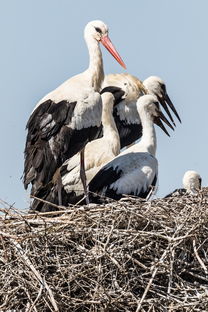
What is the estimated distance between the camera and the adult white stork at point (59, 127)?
1127 cm

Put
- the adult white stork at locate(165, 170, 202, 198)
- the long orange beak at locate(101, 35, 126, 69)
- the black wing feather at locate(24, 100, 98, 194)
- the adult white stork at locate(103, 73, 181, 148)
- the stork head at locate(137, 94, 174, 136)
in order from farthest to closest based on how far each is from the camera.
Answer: the adult white stork at locate(103, 73, 181, 148), the long orange beak at locate(101, 35, 126, 69), the stork head at locate(137, 94, 174, 136), the adult white stork at locate(165, 170, 202, 198), the black wing feather at locate(24, 100, 98, 194)

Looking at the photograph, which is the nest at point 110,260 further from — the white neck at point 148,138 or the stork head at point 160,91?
the stork head at point 160,91

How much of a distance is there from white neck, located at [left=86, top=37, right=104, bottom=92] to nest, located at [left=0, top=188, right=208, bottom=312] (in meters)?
2.72

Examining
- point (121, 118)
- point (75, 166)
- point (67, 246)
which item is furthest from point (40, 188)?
point (121, 118)

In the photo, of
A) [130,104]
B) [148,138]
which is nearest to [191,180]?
[148,138]

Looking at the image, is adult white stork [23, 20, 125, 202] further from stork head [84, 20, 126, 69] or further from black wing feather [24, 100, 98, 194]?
stork head [84, 20, 126, 69]

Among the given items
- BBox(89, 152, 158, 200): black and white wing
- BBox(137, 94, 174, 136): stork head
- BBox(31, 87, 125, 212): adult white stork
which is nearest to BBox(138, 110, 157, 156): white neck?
BBox(137, 94, 174, 136): stork head

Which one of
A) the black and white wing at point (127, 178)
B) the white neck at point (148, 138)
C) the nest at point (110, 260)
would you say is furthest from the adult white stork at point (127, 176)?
the nest at point (110, 260)

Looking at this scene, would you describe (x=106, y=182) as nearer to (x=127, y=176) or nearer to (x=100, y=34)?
(x=127, y=176)

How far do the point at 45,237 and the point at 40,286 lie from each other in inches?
22.0

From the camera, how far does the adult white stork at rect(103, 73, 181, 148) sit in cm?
1388

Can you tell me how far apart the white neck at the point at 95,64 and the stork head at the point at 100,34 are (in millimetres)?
43

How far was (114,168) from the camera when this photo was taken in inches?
448

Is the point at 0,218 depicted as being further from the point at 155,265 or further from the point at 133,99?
the point at 133,99
